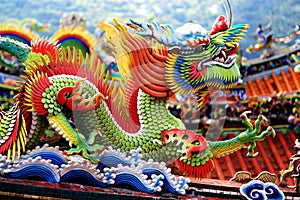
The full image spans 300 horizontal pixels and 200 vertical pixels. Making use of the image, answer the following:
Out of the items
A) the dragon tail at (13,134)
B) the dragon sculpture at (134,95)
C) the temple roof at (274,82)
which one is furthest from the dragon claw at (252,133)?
the temple roof at (274,82)

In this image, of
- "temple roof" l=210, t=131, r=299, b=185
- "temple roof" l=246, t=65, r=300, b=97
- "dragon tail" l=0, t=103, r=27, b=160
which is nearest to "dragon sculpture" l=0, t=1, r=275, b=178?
"dragon tail" l=0, t=103, r=27, b=160

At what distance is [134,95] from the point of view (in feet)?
19.9

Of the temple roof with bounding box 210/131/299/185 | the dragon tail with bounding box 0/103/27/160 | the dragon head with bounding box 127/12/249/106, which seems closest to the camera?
the dragon tail with bounding box 0/103/27/160

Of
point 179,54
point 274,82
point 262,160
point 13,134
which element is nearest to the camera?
point 13,134

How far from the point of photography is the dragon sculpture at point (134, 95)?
5879 mm

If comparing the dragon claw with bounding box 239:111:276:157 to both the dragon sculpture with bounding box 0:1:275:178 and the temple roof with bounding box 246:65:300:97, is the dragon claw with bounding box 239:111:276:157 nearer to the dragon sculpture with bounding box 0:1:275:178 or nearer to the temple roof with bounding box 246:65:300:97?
the dragon sculpture with bounding box 0:1:275:178

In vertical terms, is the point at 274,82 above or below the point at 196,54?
above

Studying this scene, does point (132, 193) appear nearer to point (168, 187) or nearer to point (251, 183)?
point (168, 187)

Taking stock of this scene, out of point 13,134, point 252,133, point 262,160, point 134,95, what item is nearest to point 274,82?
point 262,160

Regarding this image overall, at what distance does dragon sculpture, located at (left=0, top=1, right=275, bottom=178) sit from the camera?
5879 mm

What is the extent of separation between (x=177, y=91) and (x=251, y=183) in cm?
95

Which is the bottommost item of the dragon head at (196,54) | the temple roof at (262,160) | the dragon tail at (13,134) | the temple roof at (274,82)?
the dragon tail at (13,134)

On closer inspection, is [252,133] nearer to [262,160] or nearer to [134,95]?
Answer: [134,95]

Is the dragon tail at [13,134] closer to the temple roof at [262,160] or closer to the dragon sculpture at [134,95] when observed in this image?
the dragon sculpture at [134,95]
